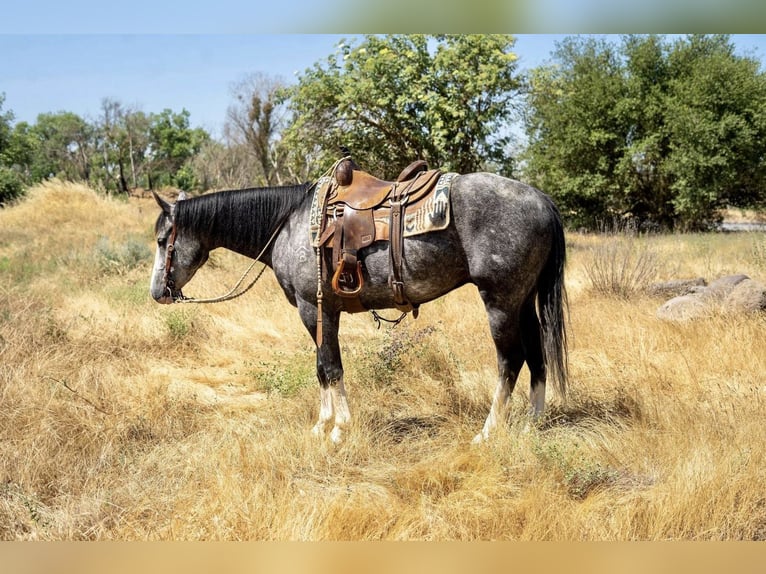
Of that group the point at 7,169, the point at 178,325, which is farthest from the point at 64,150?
the point at 178,325

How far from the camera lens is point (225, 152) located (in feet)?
102

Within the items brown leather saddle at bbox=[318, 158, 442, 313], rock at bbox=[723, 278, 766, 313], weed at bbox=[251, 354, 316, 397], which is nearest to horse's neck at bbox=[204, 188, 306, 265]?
brown leather saddle at bbox=[318, 158, 442, 313]

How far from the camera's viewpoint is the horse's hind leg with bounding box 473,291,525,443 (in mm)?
3852

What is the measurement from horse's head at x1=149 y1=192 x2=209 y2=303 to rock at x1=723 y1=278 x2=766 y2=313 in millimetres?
5229

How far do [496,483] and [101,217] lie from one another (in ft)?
55.6

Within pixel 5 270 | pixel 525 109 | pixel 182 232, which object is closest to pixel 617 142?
pixel 525 109

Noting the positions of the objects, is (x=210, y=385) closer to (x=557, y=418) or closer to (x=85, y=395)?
(x=85, y=395)

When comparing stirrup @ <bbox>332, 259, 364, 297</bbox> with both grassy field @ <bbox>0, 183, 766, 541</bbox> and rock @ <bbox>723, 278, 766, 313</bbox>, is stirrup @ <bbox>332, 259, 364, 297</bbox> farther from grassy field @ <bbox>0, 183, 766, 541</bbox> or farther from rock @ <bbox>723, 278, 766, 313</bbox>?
rock @ <bbox>723, 278, 766, 313</bbox>

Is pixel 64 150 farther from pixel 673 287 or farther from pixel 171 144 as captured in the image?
pixel 673 287

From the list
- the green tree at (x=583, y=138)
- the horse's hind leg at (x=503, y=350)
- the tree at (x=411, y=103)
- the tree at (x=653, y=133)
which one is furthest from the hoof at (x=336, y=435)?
the green tree at (x=583, y=138)

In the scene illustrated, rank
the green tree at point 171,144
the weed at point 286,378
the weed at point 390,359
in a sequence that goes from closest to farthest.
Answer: the weed at point 286,378
the weed at point 390,359
the green tree at point 171,144

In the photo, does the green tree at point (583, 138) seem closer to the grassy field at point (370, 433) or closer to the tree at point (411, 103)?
the tree at point (411, 103)

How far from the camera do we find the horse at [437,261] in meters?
3.78

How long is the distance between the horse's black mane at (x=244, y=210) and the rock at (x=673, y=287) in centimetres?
574
